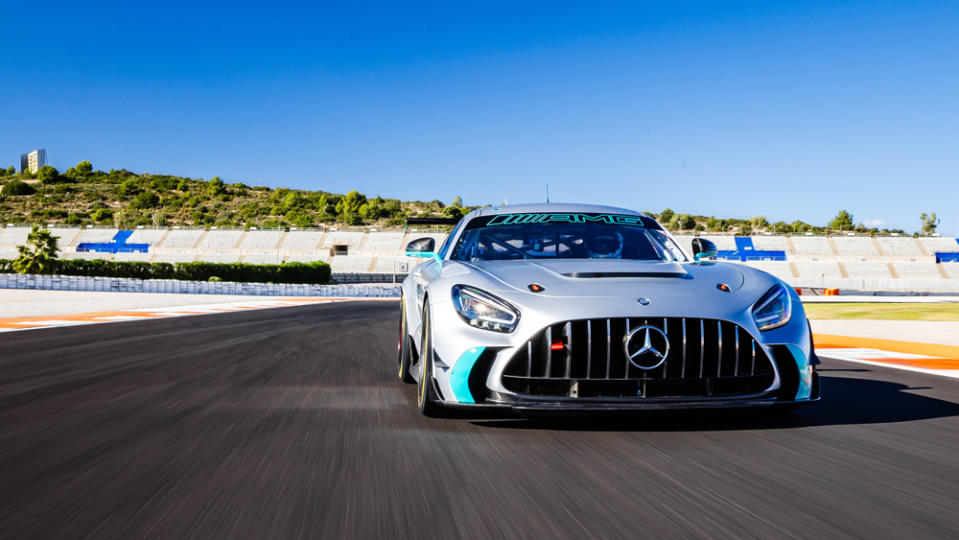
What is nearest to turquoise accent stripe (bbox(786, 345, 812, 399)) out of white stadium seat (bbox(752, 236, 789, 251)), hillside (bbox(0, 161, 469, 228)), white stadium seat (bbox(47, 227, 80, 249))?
white stadium seat (bbox(752, 236, 789, 251))

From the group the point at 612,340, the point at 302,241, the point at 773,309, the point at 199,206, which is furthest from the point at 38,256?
the point at 199,206

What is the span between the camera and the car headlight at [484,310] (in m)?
3.92

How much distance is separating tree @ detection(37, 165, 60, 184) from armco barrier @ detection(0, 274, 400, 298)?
4905 inches

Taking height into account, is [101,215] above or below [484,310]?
above

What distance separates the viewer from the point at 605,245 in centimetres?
546

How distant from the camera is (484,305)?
405 cm

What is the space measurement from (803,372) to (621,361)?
1.06 meters

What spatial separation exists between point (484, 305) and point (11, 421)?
2925mm

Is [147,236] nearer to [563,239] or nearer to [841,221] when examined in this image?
[563,239]

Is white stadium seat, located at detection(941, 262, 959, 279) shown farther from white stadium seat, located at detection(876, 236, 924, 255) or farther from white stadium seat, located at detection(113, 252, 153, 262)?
white stadium seat, located at detection(113, 252, 153, 262)

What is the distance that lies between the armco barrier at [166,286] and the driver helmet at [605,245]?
95.2ft

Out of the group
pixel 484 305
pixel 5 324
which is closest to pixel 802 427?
pixel 484 305

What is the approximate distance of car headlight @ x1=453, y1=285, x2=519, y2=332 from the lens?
3.92 meters

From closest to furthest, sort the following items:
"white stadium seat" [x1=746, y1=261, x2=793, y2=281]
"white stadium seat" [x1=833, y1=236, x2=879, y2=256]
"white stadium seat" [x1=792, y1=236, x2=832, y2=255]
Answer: "white stadium seat" [x1=746, y1=261, x2=793, y2=281] → "white stadium seat" [x1=833, y1=236, x2=879, y2=256] → "white stadium seat" [x1=792, y1=236, x2=832, y2=255]
